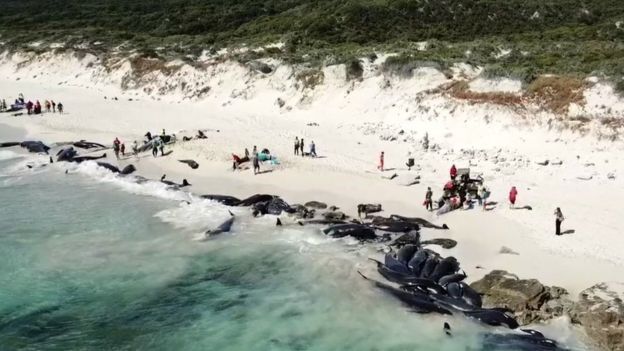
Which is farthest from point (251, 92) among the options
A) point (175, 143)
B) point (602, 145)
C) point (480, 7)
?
point (480, 7)

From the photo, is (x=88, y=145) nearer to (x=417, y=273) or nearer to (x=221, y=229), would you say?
(x=221, y=229)

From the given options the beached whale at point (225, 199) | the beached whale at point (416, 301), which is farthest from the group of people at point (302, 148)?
the beached whale at point (416, 301)

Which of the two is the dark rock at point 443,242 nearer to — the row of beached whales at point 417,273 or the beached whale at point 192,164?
the row of beached whales at point 417,273

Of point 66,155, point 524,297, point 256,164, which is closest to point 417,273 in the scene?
point 524,297

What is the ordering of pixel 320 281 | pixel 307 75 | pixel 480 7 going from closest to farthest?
pixel 320 281 → pixel 307 75 → pixel 480 7

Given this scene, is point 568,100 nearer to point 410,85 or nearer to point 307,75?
point 410,85

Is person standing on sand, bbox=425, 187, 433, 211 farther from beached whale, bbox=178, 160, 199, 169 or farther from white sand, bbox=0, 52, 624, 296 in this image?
beached whale, bbox=178, 160, 199, 169
